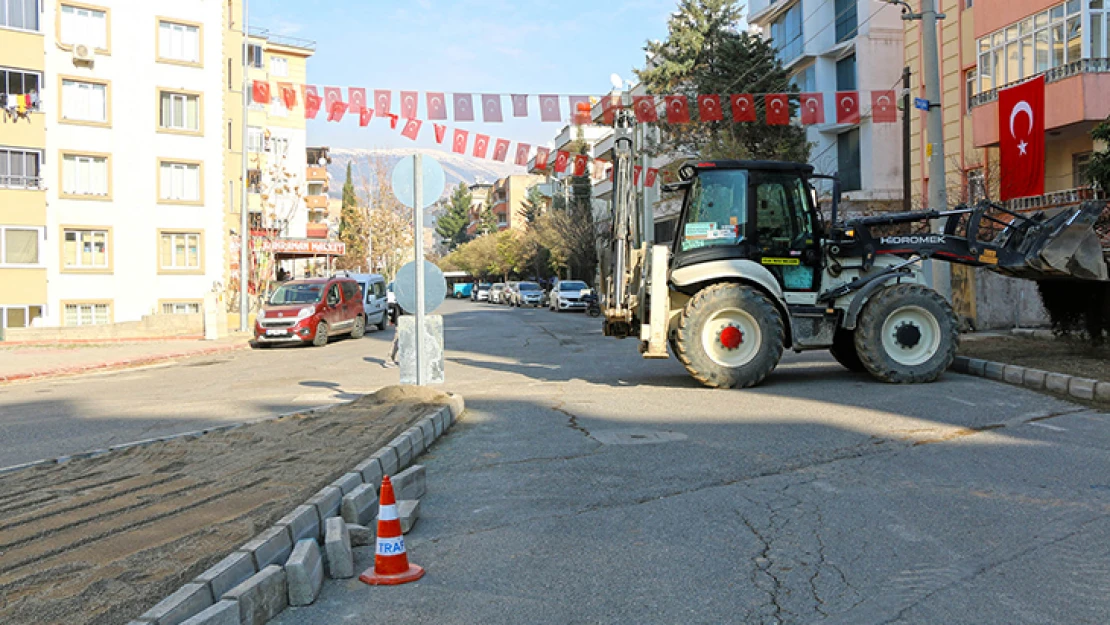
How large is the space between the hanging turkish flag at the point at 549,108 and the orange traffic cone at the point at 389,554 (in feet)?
58.3

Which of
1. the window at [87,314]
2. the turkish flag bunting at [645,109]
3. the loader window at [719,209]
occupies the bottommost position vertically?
the window at [87,314]

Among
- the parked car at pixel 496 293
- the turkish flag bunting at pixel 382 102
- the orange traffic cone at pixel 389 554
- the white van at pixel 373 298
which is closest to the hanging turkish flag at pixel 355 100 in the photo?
the turkish flag bunting at pixel 382 102

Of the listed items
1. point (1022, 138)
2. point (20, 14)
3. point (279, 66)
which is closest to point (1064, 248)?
point (1022, 138)

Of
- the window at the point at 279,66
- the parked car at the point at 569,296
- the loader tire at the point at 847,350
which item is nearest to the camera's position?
the loader tire at the point at 847,350

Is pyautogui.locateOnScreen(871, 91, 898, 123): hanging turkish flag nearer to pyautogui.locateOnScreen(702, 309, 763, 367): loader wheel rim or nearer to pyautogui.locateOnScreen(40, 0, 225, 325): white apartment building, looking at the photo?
pyautogui.locateOnScreen(702, 309, 763, 367): loader wheel rim

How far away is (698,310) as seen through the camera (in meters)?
12.5

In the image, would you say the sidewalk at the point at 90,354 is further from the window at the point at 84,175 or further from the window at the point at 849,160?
the window at the point at 849,160

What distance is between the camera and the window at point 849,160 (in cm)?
3734

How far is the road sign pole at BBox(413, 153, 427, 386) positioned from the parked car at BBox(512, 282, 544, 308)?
46.7 m

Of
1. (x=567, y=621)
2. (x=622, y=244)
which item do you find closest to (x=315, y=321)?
(x=622, y=244)

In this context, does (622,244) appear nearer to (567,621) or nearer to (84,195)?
(567,621)

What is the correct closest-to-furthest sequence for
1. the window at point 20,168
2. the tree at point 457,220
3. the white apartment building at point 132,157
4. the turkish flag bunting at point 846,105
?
the turkish flag bunting at point 846,105, the window at point 20,168, the white apartment building at point 132,157, the tree at point 457,220

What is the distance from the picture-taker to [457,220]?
157 meters

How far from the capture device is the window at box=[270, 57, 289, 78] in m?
67.7
